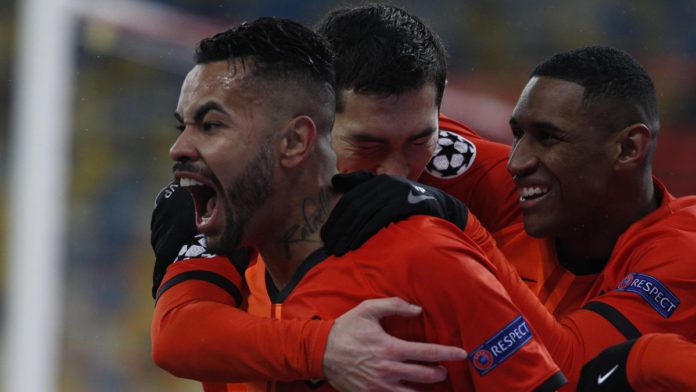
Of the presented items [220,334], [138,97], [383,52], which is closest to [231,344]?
[220,334]

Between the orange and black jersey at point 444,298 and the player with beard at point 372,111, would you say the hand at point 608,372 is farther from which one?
the player with beard at point 372,111

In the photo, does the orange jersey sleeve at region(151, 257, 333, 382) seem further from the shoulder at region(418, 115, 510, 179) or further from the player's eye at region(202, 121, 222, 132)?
the shoulder at region(418, 115, 510, 179)

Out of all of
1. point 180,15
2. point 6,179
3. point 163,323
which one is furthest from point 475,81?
point 163,323

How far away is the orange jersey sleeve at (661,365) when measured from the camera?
1.58 m

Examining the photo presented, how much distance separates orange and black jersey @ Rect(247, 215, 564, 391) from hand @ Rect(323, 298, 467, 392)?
45 mm

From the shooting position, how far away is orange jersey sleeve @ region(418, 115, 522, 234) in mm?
2314

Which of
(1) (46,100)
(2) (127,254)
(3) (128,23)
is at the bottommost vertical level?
(2) (127,254)

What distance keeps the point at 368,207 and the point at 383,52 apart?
0.51 m

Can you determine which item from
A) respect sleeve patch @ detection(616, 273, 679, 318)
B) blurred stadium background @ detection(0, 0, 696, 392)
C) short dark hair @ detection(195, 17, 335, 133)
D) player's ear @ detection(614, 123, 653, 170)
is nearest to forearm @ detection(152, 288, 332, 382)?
short dark hair @ detection(195, 17, 335, 133)

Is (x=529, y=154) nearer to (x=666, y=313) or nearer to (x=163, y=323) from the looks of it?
(x=666, y=313)

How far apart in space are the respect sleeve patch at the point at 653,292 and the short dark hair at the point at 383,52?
1.57 ft

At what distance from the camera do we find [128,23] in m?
6.28

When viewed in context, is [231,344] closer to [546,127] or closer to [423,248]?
[423,248]

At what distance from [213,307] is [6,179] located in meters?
4.71
